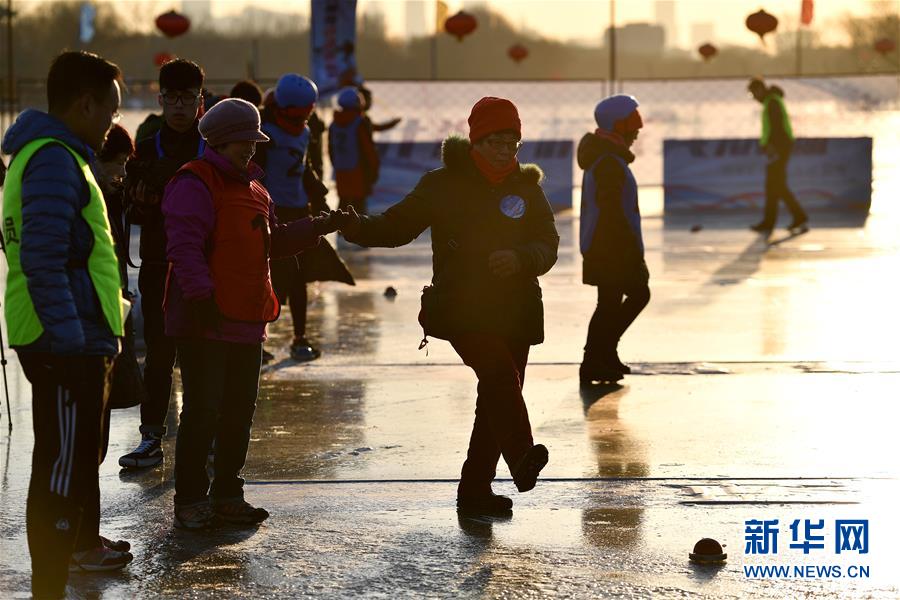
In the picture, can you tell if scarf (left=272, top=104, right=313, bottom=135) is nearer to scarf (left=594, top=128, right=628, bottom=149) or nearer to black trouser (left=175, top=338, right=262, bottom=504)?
scarf (left=594, top=128, right=628, bottom=149)

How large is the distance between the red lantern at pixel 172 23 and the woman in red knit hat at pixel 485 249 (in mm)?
24691

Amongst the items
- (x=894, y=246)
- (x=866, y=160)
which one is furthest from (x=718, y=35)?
(x=894, y=246)

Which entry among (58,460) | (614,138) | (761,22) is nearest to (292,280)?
(614,138)

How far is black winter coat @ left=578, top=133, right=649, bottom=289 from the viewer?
29.6ft

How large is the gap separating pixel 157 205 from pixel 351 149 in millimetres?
11635

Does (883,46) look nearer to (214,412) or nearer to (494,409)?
(494,409)

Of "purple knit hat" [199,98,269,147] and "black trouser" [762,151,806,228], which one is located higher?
"purple knit hat" [199,98,269,147]

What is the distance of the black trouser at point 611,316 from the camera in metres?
9.13

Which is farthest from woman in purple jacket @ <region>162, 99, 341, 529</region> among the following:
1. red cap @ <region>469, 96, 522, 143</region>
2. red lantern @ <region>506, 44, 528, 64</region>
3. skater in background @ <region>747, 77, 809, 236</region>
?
red lantern @ <region>506, 44, 528, 64</region>

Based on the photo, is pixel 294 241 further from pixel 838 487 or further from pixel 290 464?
pixel 838 487

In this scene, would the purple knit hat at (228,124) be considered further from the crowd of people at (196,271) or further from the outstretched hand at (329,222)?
the outstretched hand at (329,222)

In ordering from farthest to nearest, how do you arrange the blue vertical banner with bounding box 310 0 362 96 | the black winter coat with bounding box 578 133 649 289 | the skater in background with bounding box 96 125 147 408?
the blue vertical banner with bounding box 310 0 362 96, the black winter coat with bounding box 578 133 649 289, the skater in background with bounding box 96 125 147 408

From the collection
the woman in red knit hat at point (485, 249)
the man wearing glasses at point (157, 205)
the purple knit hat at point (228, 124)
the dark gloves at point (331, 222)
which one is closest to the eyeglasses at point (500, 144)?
the woman in red knit hat at point (485, 249)

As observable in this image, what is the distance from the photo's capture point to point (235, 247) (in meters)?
6.03
